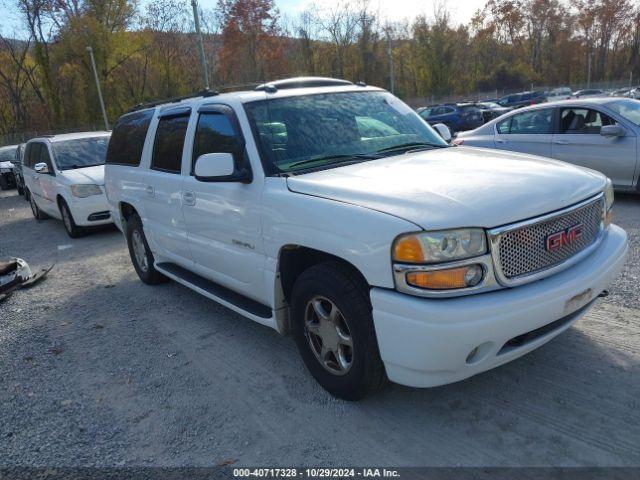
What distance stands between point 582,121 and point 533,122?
80 cm

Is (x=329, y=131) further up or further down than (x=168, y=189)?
further up

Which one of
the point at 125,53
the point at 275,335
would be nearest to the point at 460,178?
the point at 275,335

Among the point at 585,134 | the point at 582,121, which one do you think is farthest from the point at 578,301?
the point at 582,121

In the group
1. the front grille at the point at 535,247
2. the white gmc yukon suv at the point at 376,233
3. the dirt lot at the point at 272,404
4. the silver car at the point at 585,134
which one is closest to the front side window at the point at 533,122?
the silver car at the point at 585,134

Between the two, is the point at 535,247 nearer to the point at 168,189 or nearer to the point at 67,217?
the point at 168,189

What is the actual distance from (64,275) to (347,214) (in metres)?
5.62

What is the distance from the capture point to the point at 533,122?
28.7ft

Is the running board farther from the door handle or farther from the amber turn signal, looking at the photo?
the amber turn signal

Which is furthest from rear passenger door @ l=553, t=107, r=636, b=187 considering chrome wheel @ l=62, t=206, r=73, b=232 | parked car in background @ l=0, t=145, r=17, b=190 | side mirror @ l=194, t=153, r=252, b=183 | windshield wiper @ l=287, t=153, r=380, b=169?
parked car in background @ l=0, t=145, r=17, b=190

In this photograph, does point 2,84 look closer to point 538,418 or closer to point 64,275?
point 64,275

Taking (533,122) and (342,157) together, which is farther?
(533,122)

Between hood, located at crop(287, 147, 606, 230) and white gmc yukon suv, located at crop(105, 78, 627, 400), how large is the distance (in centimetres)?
1

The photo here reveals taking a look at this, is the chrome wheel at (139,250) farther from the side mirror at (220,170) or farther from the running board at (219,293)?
the side mirror at (220,170)

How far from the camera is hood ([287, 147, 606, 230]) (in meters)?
2.70
